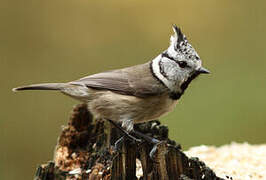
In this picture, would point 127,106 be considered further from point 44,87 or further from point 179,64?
point 44,87

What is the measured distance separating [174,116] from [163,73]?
224cm

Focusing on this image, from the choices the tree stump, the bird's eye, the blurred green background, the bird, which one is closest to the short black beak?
the bird

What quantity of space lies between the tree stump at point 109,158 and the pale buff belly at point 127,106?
0.09m

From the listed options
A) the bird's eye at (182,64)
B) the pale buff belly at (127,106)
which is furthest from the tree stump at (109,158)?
the bird's eye at (182,64)

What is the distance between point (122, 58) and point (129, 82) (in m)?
2.67

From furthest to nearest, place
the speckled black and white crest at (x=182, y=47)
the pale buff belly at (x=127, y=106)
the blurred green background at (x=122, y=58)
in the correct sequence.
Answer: the blurred green background at (x=122, y=58) → the pale buff belly at (x=127, y=106) → the speckled black and white crest at (x=182, y=47)

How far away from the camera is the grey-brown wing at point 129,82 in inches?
134

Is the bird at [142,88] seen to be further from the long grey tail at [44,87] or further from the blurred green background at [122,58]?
the blurred green background at [122,58]

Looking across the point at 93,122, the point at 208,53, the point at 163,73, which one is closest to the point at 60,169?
the point at 93,122

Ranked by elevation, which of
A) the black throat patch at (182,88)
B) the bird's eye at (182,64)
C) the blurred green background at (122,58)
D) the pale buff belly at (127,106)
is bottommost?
the pale buff belly at (127,106)

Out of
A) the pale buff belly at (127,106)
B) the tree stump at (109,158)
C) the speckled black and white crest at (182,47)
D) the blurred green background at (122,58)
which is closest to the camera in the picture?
the tree stump at (109,158)

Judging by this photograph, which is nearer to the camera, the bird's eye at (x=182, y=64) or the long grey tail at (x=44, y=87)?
the bird's eye at (x=182, y=64)

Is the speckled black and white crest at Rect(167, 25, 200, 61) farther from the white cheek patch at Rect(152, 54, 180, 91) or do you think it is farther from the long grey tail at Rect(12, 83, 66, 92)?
the long grey tail at Rect(12, 83, 66, 92)

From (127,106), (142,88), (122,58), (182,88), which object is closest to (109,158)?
(127,106)
